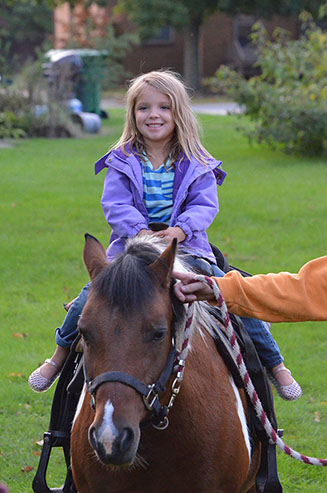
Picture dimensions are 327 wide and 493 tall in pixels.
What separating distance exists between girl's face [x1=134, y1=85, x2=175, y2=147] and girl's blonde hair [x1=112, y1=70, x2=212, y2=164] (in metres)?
0.03

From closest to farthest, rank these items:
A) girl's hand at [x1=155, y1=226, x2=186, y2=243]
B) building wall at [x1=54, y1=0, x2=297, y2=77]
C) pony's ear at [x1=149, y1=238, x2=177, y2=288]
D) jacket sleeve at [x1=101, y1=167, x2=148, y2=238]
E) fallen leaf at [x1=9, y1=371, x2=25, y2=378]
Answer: pony's ear at [x1=149, y1=238, x2=177, y2=288]
girl's hand at [x1=155, y1=226, x2=186, y2=243]
jacket sleeve at [x1=101, y1=167, x2=148, y2=238]
fallen leaf at [x1=9, y1=371, x2=25, y2=378]
building wall at [x1=54, y1=0, x2=297, y2=77]

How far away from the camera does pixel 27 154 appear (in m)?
16.8

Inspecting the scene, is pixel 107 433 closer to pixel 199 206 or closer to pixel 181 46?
pixel 199 206

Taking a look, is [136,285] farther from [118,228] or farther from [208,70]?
[208,70]

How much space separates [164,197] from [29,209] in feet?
26.5

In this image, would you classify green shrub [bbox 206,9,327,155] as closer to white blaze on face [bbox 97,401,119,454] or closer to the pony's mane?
the pony's mane

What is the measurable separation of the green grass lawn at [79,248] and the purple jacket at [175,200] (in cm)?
190

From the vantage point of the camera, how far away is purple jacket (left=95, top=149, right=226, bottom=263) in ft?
11.6

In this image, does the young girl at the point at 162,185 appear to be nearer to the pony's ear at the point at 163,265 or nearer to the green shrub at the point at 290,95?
the pony's ear at the point at 163,265

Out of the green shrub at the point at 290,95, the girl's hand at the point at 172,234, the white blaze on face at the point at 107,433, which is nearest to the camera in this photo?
the white blaze on face at the point at 107,433

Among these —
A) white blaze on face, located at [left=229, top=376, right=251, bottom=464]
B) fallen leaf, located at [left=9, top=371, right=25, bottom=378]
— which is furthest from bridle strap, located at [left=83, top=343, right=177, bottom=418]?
fallen leaf, located at [left=9, top=371, right=25, bottom=378]

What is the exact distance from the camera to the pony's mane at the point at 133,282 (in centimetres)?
247

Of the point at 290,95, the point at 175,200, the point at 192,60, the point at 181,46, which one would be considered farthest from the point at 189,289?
the point at 181,46

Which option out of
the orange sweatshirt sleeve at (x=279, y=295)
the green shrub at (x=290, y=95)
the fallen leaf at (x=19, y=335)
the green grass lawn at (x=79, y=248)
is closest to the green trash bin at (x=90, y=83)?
the green grass lawn at (x=79, y=248)
